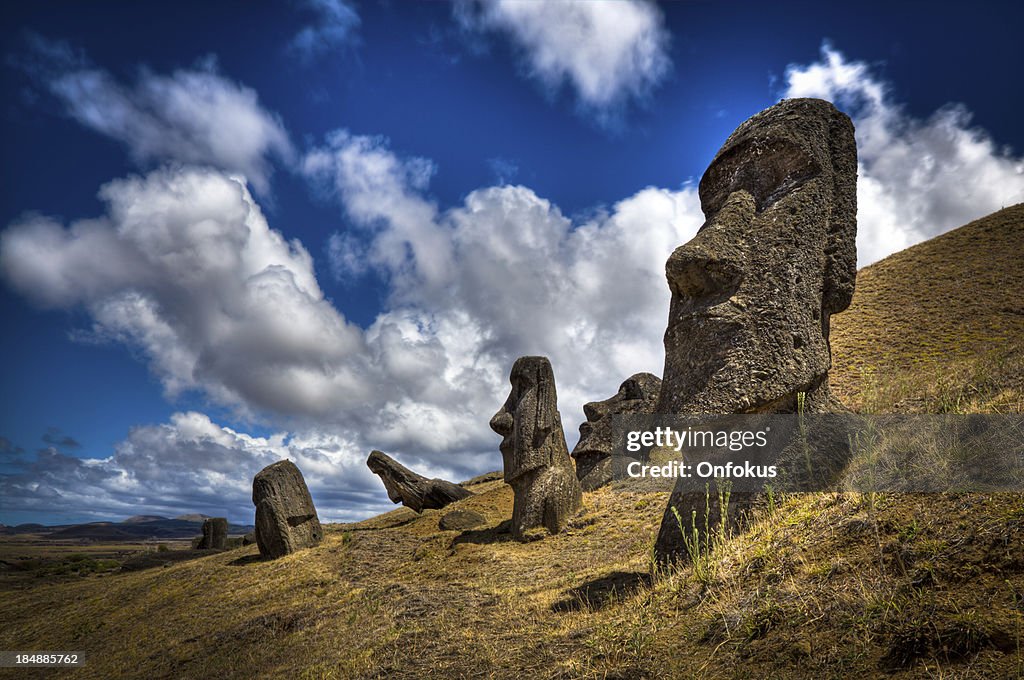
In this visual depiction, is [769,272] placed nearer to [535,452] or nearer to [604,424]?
[535,452]

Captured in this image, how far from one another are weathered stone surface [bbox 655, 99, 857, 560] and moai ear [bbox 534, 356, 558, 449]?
7666 mm

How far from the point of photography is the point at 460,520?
16219mm

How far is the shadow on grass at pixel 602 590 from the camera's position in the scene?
603 cm

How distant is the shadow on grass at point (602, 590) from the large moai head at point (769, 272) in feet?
6.42

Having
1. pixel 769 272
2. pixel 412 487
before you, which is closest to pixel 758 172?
pixel 769 272

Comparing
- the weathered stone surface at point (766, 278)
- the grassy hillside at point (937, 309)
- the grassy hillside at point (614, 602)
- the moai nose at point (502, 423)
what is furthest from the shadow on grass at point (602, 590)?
the moai nose at point (502, 423)

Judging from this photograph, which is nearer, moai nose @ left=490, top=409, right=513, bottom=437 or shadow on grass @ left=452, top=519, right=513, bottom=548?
shadow on grass @ left=452, top=519, right=513, bottom=548

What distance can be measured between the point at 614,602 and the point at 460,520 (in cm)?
1099

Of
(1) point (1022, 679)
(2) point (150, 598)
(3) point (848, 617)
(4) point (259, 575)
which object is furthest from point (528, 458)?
(1) point (1022, 679)

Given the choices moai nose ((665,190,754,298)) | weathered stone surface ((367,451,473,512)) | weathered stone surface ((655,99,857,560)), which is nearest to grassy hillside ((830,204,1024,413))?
weathered stone surface ((655,99,857,560))

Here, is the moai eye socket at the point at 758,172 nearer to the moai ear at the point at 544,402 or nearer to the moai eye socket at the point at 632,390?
the moai ear at the point at 544,402

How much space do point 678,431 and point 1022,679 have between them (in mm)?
3984

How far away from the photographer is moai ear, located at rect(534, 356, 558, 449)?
1441 centimetres

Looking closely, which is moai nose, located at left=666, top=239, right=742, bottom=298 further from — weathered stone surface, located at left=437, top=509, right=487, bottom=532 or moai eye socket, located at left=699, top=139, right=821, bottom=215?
weathered stone surface, located at left=437, top=509, right=487, bottom=532
